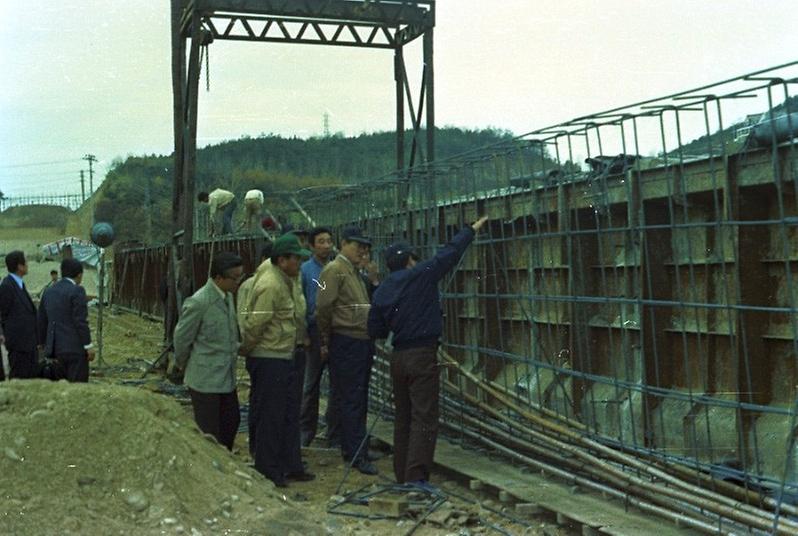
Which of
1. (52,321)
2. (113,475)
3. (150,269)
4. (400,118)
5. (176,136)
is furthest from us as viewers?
(150,269)

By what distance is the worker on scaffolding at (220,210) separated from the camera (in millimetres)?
21109

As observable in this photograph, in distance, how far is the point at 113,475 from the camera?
6840 mm

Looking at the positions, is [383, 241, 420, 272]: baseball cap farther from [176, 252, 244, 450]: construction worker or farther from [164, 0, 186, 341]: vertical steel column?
[164, 0, 186, 341]: vertical steel column

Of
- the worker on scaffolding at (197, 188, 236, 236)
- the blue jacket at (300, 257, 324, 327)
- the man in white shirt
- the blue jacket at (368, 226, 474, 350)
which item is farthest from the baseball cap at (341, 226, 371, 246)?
the worker on scaffolding at (197, 188, 236, 236)

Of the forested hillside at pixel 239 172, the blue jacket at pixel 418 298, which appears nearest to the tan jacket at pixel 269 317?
the blue jacket at pixel 418 298

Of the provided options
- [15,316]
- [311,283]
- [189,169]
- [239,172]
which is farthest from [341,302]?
[239,172]

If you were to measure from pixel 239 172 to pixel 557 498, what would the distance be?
80.9 metres

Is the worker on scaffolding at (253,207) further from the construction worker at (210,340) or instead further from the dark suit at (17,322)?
the construction worker at (210,340)

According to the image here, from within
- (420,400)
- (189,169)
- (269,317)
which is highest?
(189,169)

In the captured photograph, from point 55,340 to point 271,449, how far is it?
10.5ft

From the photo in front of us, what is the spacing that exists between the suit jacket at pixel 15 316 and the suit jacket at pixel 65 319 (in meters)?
0.17

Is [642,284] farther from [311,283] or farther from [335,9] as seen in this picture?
[335,9]

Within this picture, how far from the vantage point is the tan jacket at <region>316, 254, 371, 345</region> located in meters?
9.20

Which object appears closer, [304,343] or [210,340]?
[210,340]
